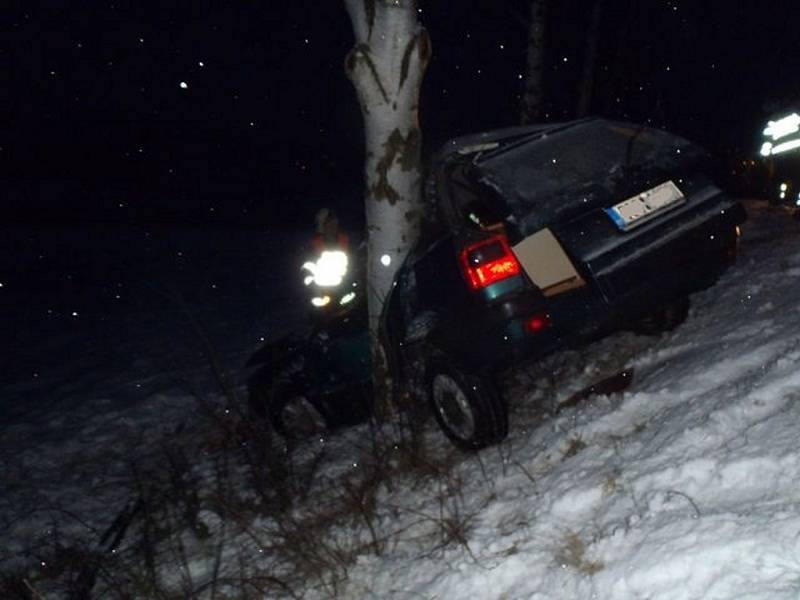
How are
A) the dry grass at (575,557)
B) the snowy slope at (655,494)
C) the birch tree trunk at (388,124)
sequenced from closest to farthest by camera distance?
the snowy slope at (655,494), the dry grass at (575,557), the birch tree trunk at (388,124)

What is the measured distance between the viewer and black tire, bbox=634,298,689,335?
4.94 metres

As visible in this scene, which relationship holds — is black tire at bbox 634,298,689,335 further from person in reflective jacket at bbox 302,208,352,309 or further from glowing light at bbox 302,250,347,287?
glowing light at bbox 302,250,347,287

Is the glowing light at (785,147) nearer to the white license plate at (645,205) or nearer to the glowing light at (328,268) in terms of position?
the white license plate at (645,205)

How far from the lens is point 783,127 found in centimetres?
732

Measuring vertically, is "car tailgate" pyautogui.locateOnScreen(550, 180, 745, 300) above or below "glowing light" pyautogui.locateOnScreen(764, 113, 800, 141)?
below

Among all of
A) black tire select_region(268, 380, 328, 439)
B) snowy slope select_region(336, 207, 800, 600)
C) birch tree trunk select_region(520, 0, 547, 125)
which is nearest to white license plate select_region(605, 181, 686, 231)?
snowy slope select_region(336, 207, 800, 600)

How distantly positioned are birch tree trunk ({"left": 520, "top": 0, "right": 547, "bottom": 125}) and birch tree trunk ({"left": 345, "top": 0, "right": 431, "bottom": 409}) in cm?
796

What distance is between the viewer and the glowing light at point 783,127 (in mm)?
7145

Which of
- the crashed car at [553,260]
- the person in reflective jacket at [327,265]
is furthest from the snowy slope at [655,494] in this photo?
the person in reflective jacket at [327,265]

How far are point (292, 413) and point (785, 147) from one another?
622cm

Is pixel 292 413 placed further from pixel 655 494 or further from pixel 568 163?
pixel 655 494

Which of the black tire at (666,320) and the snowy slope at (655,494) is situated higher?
the black tire at (666,320)

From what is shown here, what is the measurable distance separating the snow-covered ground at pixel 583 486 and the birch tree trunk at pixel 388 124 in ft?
4.55

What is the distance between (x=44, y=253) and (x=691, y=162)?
59.7 ft
